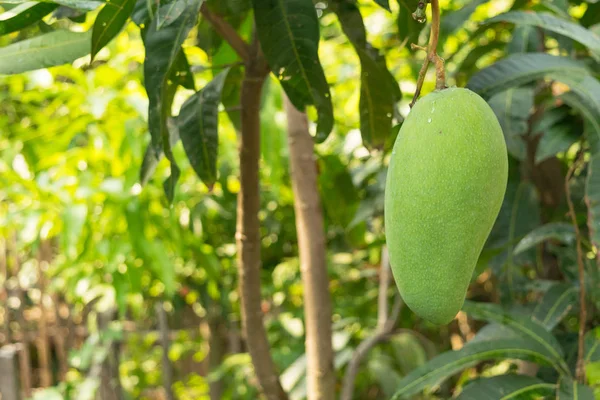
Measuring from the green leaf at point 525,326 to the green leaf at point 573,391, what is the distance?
1.8 inches

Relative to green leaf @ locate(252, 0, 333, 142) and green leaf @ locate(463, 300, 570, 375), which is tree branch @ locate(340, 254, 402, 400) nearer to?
green leaf @ locate(463, 300, 570, 375)

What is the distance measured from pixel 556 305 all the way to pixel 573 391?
209 mm

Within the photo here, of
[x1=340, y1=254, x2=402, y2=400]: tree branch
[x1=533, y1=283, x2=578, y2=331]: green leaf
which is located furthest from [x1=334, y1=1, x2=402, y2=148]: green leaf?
[x1=340, y1=254, x2=402, y2=400]: tree branch

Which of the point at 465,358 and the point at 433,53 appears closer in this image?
the point at 433,53

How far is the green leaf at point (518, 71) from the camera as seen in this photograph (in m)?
0.76

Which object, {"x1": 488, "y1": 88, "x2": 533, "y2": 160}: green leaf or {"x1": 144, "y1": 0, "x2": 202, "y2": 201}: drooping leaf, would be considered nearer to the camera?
{"x1": 144, "y1": 0, "x2": 202, "y2": 201}: drooping leaf

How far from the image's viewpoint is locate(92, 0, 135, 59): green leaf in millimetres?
563

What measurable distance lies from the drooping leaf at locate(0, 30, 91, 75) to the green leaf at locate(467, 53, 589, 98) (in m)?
0.41

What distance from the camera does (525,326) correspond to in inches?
32.5

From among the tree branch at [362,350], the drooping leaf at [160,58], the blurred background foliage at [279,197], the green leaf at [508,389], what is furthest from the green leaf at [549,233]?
the drooping leaf at [160,58]

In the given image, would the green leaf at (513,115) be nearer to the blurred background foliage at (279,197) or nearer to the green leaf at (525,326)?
the blurred background foliage at (279,197)

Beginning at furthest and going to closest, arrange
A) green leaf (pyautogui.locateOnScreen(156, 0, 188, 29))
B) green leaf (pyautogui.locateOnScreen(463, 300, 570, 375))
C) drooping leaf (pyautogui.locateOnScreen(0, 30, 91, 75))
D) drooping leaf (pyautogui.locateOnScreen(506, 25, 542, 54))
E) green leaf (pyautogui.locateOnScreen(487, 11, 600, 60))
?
drooping leaf (pyautogui.locateOnScreen(506, 25, 542, 54)), green leaf (pyautogui.locateOnScreen(463, 300, 570, 375)), green leaf (pyautogui.locateOnScreen(487, 11, 600, 60)), drooping leaf (pyautogui.locateOnScreen(0, 30, 91, 75)), green leaf (pyautogui.locateOnScreen(156, 0, 188, 29))

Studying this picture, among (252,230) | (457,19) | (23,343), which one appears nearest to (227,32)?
(252,230)

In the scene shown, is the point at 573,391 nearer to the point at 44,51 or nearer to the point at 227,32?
the point at 227,32
